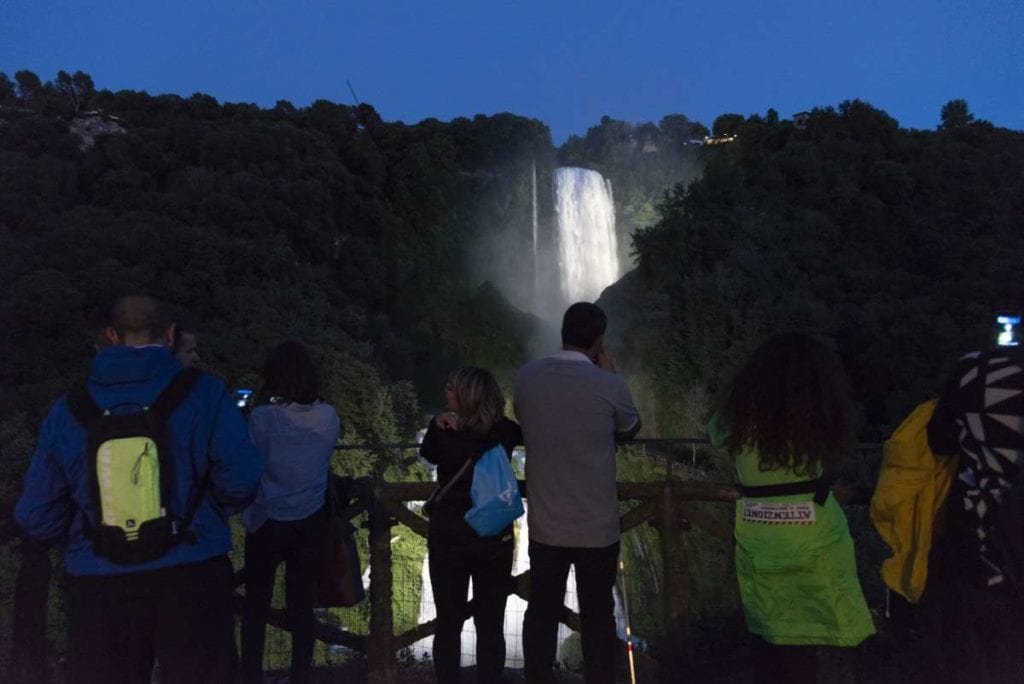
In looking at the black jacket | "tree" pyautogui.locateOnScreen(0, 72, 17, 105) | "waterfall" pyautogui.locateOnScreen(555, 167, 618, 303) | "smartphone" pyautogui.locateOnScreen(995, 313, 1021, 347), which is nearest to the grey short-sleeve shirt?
the black jacket

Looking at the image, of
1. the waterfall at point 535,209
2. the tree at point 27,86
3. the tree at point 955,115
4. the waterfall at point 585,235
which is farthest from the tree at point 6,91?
the tree at point 955,115

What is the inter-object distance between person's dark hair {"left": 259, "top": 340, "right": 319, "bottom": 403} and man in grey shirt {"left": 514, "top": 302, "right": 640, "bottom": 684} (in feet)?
2.88

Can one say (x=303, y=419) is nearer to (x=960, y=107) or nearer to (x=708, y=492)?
(x=708, y=492)

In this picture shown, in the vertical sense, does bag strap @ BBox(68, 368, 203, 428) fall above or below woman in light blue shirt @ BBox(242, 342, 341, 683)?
above

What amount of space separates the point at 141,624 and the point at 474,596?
1327mm

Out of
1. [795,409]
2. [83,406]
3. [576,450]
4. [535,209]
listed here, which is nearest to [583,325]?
[576,450]

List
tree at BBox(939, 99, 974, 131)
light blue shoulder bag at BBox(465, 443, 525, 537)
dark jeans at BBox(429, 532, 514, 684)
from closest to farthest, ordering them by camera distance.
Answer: light blue shoulder bag at BBox(465, 443, 525, 537) < dark jeans at BBox(429, 532, 514, 684) < tree at BBox(939, 99, 974, 131)

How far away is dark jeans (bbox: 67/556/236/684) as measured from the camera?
7.01 feet

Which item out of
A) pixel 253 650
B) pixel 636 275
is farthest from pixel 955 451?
pixel 636 275

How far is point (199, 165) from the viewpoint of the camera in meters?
41.8

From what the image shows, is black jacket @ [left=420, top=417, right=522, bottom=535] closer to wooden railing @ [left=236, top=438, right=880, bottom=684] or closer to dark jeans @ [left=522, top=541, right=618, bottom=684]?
dark jeans @ [left=522, top=541, right=618, bottom=684]

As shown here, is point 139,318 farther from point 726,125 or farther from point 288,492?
point 726,125

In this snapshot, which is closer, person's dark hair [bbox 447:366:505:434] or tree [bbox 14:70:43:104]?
person's dark hair [bbox 447:366:505:434]

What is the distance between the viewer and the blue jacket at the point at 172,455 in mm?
2158
